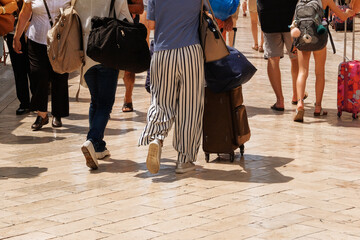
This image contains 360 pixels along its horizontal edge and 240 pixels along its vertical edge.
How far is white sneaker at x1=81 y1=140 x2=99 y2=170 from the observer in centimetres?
792

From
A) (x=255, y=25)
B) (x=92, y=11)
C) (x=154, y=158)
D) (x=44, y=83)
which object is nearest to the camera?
(x=154, y=158)

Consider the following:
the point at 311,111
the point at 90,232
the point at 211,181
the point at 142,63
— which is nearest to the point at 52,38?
the point at 142,63

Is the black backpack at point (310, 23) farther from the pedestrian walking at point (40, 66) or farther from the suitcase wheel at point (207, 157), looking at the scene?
the pedestrian walking at point (40, 66)

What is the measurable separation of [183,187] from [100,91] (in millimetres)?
1451

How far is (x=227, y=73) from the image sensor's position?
800cm

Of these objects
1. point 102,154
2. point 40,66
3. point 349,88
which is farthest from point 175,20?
point 349,88

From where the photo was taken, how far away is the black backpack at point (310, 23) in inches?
414

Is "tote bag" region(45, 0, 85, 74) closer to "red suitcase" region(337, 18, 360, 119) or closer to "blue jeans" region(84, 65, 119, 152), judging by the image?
"blue jeans" region(84, 65, 119, 152)

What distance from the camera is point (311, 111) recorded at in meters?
11.6

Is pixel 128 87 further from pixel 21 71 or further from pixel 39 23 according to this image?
pixel 39 23

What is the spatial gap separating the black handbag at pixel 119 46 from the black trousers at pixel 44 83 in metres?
2.53

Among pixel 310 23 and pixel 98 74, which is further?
pixel 310 23

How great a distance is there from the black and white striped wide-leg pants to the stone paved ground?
0.33 metres

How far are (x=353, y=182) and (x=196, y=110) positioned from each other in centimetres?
151
